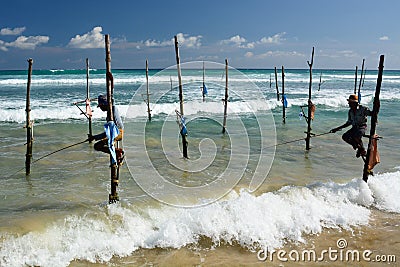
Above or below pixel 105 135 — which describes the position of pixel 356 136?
below

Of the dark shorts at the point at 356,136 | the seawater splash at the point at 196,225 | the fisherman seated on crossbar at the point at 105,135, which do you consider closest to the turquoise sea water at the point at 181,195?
the seawater splash at the point at 196,225

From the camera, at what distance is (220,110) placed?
2455 cm

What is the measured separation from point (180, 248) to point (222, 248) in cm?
72

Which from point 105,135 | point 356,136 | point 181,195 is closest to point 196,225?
point 181,195

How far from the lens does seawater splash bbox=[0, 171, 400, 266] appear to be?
5609 mm

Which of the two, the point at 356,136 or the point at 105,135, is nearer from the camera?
the point at 105,135

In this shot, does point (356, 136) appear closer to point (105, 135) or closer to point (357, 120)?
point (357, 120)

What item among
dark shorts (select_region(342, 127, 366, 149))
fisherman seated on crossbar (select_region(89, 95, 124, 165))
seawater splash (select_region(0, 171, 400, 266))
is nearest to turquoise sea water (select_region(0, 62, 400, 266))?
seawater splash (select_region(0, 171, 400, 266))

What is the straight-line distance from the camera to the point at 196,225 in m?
6.28

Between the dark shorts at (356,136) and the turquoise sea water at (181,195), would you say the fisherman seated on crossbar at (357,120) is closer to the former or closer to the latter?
the dark shorts at (356,136)

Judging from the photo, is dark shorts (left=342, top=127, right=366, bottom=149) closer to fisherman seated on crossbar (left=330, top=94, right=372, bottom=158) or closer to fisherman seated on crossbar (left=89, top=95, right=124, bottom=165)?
fisherman seated on crossbar (left=330, top=94, right=372, bottom=158)

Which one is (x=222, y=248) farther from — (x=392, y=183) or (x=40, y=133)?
(x=40, y=133)

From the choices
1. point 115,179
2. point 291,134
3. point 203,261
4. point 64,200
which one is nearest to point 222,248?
point 203,261

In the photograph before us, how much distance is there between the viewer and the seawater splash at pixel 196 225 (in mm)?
5609
